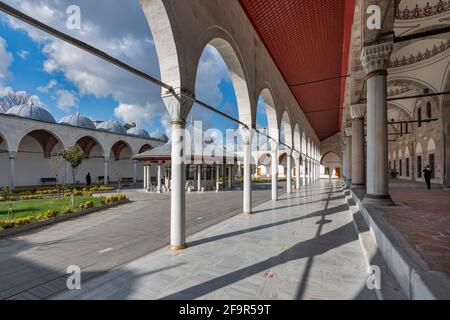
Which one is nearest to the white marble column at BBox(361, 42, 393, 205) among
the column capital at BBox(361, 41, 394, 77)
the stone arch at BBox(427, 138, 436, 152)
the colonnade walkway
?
the column capital at BBox(361, 41, 394, 77)

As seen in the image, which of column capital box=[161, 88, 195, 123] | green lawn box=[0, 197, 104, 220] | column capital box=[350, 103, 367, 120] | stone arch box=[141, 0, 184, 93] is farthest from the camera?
column capital box=[350, 103, 367, 120]

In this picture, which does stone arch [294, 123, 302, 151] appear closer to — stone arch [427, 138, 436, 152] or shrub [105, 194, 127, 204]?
stone arch [427, 138, 436, 152]

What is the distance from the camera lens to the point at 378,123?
5.79 metres

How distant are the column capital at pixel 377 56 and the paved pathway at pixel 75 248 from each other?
608cm

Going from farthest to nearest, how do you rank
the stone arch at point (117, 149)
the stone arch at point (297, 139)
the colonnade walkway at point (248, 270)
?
the stone arch at point (117, 149)
the stone arch at point (297, 139)
the colonnade walkway at point (248, 270)

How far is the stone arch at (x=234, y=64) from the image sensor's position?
6047 mm

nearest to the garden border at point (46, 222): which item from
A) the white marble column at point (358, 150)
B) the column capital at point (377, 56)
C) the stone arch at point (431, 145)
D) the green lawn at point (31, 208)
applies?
the green lawn at point (31, 208)

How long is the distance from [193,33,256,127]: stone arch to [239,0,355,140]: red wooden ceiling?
1.90m

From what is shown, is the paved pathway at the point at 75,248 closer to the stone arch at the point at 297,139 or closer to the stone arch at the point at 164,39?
the stone arch at the point at 164,39

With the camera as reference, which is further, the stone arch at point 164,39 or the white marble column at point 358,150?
the white marble column at point 358,150

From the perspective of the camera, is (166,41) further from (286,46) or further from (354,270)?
(286,46)

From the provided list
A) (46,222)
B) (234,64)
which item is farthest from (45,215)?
(234,64)

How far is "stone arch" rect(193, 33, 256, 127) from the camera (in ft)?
19.8
